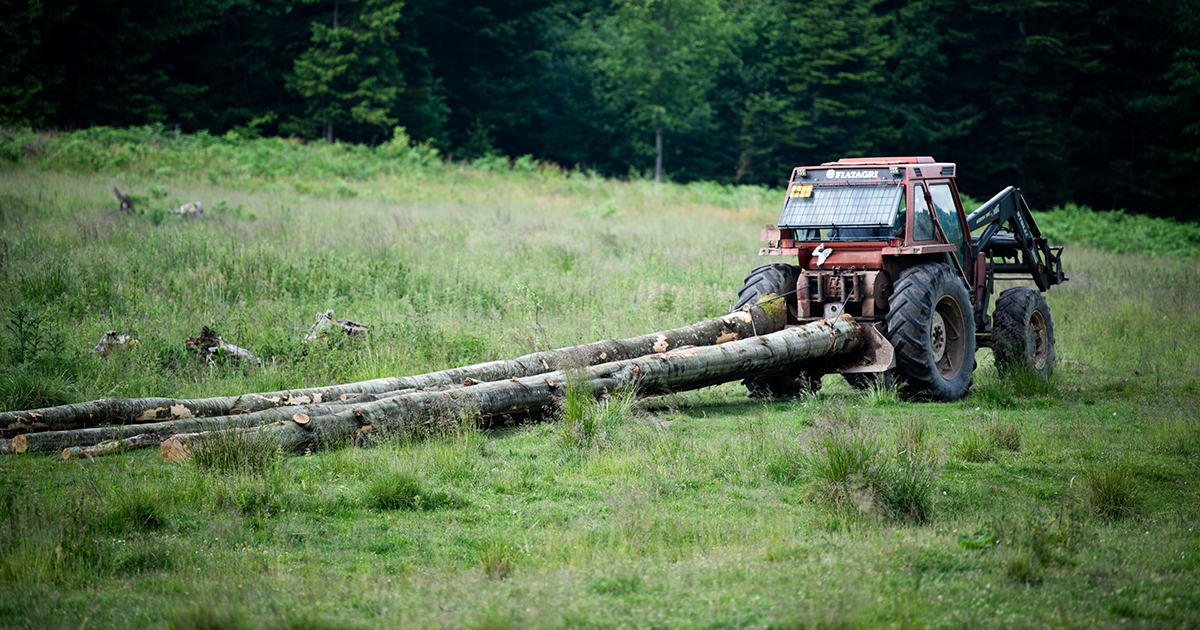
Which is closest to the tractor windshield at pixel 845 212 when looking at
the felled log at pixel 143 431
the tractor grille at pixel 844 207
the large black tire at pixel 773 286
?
the tractor grille at pixel 844 207

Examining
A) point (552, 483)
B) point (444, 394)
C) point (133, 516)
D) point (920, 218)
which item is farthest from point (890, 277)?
point (133, 516)

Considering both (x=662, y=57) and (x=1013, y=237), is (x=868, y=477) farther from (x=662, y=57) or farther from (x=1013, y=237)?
(x=662, y=57)

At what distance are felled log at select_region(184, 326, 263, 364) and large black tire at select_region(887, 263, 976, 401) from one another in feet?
22.7

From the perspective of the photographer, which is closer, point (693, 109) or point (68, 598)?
→ point (68, 598)

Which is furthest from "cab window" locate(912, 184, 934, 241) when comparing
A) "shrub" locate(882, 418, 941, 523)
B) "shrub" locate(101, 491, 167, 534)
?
"shrub" locate(101, 491, 167, 534)

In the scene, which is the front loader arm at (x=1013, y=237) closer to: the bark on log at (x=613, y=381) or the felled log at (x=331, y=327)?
the bark on log at (x=613, y=381)

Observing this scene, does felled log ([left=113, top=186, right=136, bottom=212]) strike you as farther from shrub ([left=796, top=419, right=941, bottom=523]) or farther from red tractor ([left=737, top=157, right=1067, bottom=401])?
shrub ([left=796, top=419, right=941, bottom=523])

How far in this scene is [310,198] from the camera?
80.0ft

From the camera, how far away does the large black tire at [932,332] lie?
10.7 metres

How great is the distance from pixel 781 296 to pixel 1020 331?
10.1ft

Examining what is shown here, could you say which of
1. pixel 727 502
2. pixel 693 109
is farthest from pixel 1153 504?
pixel 693 109

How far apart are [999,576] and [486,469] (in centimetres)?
401

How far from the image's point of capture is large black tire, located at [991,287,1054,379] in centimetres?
1219

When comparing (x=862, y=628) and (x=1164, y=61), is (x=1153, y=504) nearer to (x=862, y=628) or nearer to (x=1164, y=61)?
(x=862, y=628)
